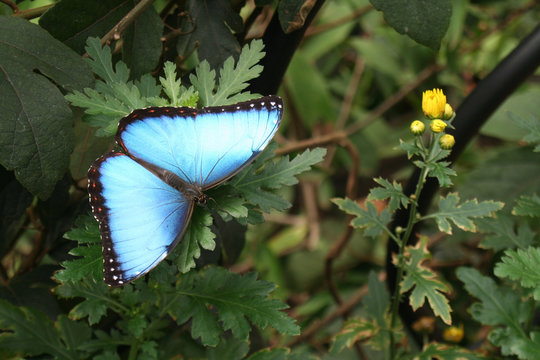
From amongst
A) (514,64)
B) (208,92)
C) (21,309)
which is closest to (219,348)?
(21,309)

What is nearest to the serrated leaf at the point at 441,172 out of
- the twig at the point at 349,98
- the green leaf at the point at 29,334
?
the green leaf at the point at 29,334

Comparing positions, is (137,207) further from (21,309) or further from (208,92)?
(21,309)

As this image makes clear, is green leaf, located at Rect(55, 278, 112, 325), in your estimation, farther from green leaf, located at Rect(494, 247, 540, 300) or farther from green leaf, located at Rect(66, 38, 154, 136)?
green leaf, located at Rect(494, 247, 540, 300)

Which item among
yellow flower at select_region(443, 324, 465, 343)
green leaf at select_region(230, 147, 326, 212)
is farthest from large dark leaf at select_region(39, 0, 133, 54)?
yellow flower at select_region(443, 324, 465, 343)

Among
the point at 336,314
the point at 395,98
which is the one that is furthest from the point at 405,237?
the point at 395,98

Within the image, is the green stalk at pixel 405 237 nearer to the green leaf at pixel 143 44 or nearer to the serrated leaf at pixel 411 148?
the serrated leaf at pixel 411 148
